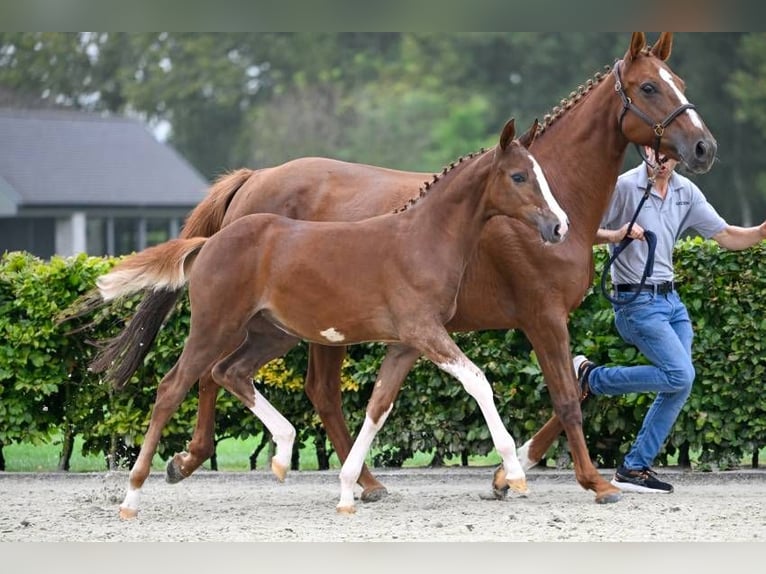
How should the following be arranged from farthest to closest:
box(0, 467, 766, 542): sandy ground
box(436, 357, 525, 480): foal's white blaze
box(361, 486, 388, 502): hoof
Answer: box(361, 486, 388, 502): hoof < box(436, 357, 525, 480): foal's white blaze < box(0, 467, 766, 542): sandy ground

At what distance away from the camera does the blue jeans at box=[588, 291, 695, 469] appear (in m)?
6.75

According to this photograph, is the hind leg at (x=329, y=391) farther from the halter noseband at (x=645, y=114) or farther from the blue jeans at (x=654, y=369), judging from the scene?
the halter noseband at (x=645, y=114)

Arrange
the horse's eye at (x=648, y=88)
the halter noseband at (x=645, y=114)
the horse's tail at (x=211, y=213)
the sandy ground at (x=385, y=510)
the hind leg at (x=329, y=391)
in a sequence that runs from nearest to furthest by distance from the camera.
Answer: the sandy ground at (x=385, y=510)
the halter noseband at (x=645, y=114)
the horse's eye at (x=648, y=88)
the hind leg at (x=329, y=391)
the horse's tail at (x=211, y=213)

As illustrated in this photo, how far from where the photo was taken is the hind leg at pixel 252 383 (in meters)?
6.70

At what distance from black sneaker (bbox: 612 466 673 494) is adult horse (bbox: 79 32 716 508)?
0.49 m

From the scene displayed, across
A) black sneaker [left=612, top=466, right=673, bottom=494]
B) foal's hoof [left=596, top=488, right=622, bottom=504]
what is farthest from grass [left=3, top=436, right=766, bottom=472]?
foal's hoof [left=596, top=488, right=622, bottom=504]

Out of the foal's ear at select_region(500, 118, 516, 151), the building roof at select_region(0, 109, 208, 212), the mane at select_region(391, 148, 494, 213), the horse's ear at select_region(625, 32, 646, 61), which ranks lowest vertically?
the mane at select_region(391, 148, 494, 213)

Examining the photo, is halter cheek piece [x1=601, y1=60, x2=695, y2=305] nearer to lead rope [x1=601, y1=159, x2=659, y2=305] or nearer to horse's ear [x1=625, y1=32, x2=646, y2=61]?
lead rope [x1=601, y1=159, x2=659, y2=305]

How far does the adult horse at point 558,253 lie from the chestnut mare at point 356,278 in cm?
48

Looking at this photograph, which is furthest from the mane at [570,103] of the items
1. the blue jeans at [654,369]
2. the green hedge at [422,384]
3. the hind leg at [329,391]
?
the hind leg at [329,391]

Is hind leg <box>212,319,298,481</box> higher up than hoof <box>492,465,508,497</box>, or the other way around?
hind leg <box>212,319,298,481</box>

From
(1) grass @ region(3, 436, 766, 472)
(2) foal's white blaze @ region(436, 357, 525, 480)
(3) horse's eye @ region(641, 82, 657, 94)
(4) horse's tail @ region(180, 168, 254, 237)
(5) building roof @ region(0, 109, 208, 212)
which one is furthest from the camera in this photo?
(5) building roof @ region(0, 109, 208, 212)

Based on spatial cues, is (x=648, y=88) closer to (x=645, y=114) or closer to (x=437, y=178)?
(x=645, y=114)

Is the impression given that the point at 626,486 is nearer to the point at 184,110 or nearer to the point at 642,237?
the point at 642,237
